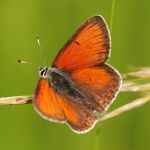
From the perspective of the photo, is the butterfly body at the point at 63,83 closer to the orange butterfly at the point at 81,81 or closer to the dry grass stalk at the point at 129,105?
the orange butterfly at the point at 81,81

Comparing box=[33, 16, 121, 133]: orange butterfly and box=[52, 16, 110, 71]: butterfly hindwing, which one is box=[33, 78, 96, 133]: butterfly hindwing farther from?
box=[52, 16, 110, 71]: butterfly hindwing

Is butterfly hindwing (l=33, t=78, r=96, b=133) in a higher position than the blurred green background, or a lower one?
Result: higher

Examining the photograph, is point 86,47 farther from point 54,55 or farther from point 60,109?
point 54,55

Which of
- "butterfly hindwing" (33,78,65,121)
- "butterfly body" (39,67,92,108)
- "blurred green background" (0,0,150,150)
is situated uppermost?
"butterfly hindwing" (33,78,65,121)

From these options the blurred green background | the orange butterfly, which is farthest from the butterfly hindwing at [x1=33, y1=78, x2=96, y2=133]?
the blurred green background

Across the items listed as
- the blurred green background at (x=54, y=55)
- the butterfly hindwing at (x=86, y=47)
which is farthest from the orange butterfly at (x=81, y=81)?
the blurred green background at (x=54, y=55)

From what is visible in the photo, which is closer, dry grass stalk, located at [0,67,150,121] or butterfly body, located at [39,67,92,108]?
dry grass stalk, located at [0,67,150,121]
